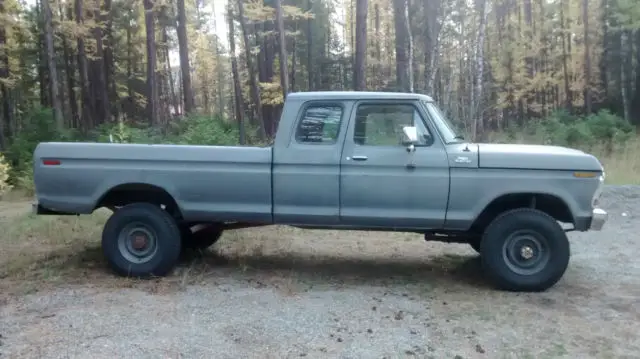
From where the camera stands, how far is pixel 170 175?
5.93 m

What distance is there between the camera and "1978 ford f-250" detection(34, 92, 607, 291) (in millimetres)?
5547

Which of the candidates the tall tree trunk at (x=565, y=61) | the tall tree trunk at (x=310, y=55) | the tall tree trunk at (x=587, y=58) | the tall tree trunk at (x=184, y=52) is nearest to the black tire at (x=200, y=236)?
the tall tree trunk at (x=184, y=52)

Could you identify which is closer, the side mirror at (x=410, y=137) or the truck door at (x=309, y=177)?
the side mirror at (x=410, y=137)

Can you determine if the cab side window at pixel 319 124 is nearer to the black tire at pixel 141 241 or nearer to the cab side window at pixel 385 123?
the cab side window at pixel 385 123

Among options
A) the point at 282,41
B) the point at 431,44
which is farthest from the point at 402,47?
the point at 282,41

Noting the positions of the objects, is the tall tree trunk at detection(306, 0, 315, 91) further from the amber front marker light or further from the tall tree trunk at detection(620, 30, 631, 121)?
the amber front marker light

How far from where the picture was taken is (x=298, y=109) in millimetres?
6039

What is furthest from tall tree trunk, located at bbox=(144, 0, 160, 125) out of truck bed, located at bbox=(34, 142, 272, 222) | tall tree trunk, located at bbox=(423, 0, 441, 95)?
truck bed, located at bbox=(34, 142, 272, 222)

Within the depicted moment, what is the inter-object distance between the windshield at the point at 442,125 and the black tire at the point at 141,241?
10.5 feet

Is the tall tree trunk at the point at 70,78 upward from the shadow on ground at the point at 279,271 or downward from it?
upward

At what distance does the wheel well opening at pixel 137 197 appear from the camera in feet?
19.9

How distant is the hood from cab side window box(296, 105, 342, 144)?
1620 mm

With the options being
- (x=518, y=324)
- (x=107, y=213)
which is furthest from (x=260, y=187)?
(x=107, y=213)

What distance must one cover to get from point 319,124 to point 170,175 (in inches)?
70.6
